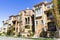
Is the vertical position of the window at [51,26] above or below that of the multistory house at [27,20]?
below

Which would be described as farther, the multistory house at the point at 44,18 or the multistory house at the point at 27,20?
the multistory house at the point at 27,20

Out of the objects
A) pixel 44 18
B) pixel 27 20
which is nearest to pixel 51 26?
pixel 44 18

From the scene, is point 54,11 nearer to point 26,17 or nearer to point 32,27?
point 32,27


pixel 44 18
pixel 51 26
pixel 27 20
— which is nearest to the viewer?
pixel 51 26

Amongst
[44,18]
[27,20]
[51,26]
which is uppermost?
[27,20]

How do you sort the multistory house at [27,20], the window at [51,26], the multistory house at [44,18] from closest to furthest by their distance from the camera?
1. the window at [51,26]
2. the multistory house at [44,18]
3. the multistory house at [27,20]

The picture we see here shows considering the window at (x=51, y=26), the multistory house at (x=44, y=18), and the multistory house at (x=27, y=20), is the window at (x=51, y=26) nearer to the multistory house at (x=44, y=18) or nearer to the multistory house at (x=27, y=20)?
the multistory house at (x=44, y=18)

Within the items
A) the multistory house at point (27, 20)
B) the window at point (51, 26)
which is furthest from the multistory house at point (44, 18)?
the multistory house at point (27, 20)

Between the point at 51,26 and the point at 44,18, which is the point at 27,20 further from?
the point at 51,26

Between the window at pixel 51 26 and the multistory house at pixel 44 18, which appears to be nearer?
the window at pixel 51 26

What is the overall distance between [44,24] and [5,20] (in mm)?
33250

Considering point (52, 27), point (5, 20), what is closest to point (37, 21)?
point (52, 27)

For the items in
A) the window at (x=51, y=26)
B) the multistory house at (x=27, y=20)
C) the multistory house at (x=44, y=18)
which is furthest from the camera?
the multistory house at (x=27, y=20)

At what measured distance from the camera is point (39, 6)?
53250 millimetres
